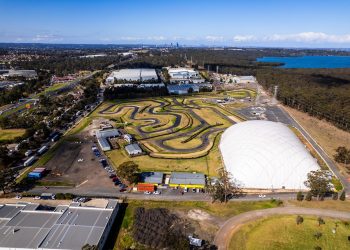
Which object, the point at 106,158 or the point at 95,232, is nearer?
the point at 95,232

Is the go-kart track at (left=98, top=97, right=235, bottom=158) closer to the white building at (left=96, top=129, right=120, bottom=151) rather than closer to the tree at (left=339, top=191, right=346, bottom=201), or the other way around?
the white building at (left=96, top=129, right=120, bottom=151)

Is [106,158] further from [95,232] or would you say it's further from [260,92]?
[260,92]

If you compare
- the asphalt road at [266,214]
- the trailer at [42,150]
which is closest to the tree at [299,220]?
the asphalt road at [266,214]

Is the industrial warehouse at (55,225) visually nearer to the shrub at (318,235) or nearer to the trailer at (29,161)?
the trailer at (29,161)

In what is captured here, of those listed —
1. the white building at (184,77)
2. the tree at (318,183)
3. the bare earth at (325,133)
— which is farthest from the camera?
the white building at (184,77)

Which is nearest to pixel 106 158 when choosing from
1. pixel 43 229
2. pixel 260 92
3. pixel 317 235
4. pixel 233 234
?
pixel 43 229

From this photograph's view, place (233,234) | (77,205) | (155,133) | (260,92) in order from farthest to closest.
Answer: (260,92)
(155,133)
(77,205)
(233,234)

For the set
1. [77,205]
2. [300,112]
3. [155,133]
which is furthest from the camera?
[300,112]
